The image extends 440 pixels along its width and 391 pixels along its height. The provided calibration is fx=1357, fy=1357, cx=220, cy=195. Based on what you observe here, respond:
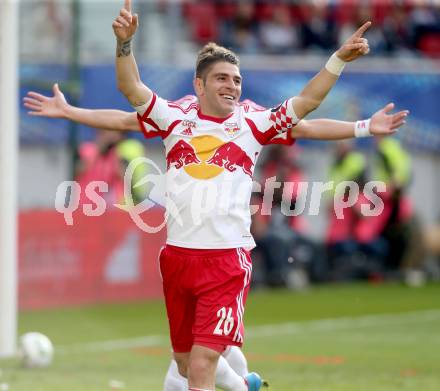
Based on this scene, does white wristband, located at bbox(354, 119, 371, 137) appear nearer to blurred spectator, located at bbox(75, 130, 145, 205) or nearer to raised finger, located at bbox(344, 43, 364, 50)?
raised finger, located at bbox(344, 43, 364, 50)

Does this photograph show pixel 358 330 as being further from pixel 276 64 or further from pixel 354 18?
pixel 354 18

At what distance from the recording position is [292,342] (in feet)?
46.4

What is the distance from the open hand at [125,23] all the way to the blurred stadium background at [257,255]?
3.64m

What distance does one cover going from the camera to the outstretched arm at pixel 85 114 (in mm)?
8445

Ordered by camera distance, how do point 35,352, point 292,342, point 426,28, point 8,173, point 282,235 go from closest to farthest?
point 35,352, point 8,173, point 292,342, point 282,235, point 426,28

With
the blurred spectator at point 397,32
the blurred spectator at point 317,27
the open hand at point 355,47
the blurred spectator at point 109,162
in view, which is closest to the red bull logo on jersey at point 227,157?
the open hand at point 355,47

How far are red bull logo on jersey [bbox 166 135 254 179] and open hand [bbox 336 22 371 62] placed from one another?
0.87 m

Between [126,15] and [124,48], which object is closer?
[126,15]

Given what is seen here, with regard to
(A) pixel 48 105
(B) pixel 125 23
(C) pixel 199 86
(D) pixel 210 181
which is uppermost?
(B) pixel 125 23

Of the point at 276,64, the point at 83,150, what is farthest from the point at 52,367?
the point at 276,64

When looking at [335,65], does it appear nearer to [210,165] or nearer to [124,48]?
[210,165]

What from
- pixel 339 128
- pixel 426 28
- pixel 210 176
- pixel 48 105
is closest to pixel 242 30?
pixel 426 28

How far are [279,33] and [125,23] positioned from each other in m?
15.6

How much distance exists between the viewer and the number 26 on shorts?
25.7 ft
